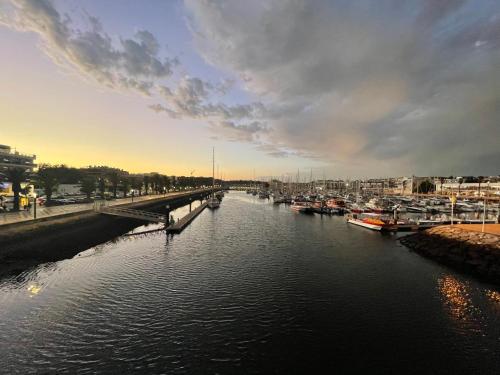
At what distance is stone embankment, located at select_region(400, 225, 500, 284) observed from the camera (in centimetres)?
3341

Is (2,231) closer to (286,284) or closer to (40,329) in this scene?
(40,329)

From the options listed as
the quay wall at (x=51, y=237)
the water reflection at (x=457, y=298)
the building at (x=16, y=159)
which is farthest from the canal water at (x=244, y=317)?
the building at (x=16, y=159)

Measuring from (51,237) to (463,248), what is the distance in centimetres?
5927

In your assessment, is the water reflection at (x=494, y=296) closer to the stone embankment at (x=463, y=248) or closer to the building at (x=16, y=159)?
the stone embankment at (x=463, y=248)

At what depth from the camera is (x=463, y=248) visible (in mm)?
38531

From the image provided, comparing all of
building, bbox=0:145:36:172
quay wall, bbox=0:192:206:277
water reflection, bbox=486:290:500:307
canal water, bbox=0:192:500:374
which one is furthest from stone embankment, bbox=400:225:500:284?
building, bbox=0:145:36:172

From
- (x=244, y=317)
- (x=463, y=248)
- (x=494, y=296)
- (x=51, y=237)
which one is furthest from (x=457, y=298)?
(x=51, y=237)

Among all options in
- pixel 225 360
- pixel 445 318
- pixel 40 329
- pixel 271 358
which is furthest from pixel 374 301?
pixel 40 329

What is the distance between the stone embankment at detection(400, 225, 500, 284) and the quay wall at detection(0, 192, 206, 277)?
52.0 m

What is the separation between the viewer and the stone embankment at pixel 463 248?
3341 centimetres

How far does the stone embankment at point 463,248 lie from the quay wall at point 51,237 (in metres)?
52.0

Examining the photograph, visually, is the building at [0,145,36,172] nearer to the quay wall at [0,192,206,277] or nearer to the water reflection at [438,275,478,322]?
the quay wall at [0,192,206,277]

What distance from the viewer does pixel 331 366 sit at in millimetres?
15539

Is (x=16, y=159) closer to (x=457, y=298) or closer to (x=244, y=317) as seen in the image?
(x=244, y=317)
